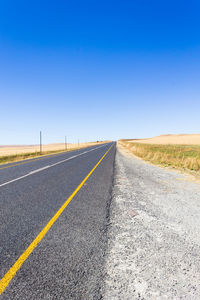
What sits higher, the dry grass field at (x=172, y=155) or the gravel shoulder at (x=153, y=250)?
the dry grass field at (x=172, y=155)

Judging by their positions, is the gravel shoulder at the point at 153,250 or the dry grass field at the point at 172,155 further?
the dry grass field at the point at 172,155

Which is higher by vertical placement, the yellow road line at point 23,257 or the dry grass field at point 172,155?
the dry grass field at point 172,155

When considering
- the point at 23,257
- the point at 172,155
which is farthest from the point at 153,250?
the point at 172,155

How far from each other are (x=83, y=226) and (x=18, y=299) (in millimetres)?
1752

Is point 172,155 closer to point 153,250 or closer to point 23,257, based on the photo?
point 153,250

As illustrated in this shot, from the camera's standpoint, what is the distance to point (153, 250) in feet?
8.73

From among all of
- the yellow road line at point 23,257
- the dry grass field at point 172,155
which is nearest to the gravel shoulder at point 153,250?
the yellow road line at point 23,257

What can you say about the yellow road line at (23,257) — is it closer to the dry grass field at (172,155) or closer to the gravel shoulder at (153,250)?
the gravel shoulder at (153,250)

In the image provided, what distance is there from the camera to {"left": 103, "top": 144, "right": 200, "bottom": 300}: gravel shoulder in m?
1.95

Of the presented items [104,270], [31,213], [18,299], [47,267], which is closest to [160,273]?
[104,270]

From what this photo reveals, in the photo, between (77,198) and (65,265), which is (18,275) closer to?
(65,265)

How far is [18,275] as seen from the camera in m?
2.15

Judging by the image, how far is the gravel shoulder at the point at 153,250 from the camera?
76.6 inches

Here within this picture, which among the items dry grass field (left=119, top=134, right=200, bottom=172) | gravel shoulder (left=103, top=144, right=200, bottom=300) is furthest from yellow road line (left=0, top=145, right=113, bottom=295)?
dry grass field (left=119, top=134, right=200, bottom=172)
